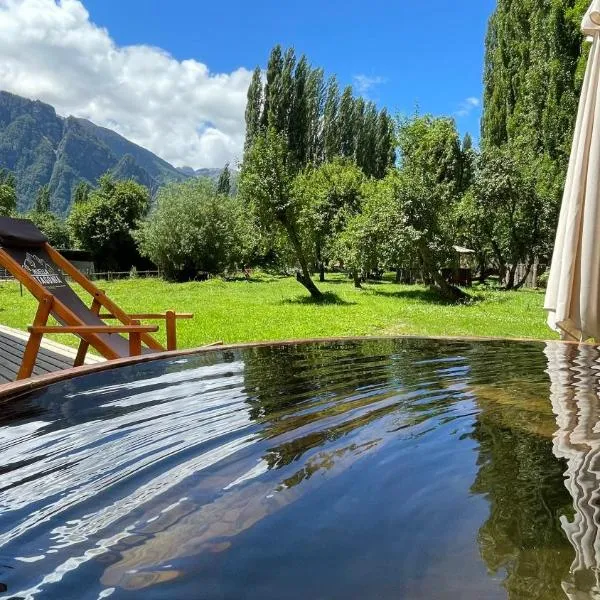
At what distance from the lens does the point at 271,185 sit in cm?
1499

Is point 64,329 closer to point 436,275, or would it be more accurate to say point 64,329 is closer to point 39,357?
point 39,357

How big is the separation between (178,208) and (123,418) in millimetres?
27132

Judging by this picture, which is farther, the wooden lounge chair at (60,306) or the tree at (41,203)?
the tree at (41,203)

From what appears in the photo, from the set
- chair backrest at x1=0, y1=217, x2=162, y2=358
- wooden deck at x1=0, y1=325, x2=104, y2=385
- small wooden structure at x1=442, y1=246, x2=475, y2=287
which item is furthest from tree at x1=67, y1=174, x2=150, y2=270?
chair backrest at x1=0, y1=217, x2=162, y2=358

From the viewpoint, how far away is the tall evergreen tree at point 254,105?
112 feet

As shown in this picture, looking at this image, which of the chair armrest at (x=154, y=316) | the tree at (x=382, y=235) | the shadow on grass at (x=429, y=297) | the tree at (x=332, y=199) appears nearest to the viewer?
the chair armrest at (x=154, y=316)

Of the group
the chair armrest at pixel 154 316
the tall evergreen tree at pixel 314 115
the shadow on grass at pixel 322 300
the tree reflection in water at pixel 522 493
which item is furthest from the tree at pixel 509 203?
the tree reflection in water at pixel 522 493

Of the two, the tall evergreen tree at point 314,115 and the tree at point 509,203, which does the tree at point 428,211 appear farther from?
the tall evergreen tree at point 314,115

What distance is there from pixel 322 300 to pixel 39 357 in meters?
10.2

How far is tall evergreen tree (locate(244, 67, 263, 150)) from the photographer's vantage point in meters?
34.3

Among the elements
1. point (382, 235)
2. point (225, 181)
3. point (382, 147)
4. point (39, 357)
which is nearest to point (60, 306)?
point (39, 357)

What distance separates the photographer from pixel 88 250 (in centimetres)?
3625

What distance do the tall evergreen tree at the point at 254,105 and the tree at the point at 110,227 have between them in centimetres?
925

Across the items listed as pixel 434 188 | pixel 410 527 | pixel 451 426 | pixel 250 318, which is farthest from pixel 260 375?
pixel 434 188
